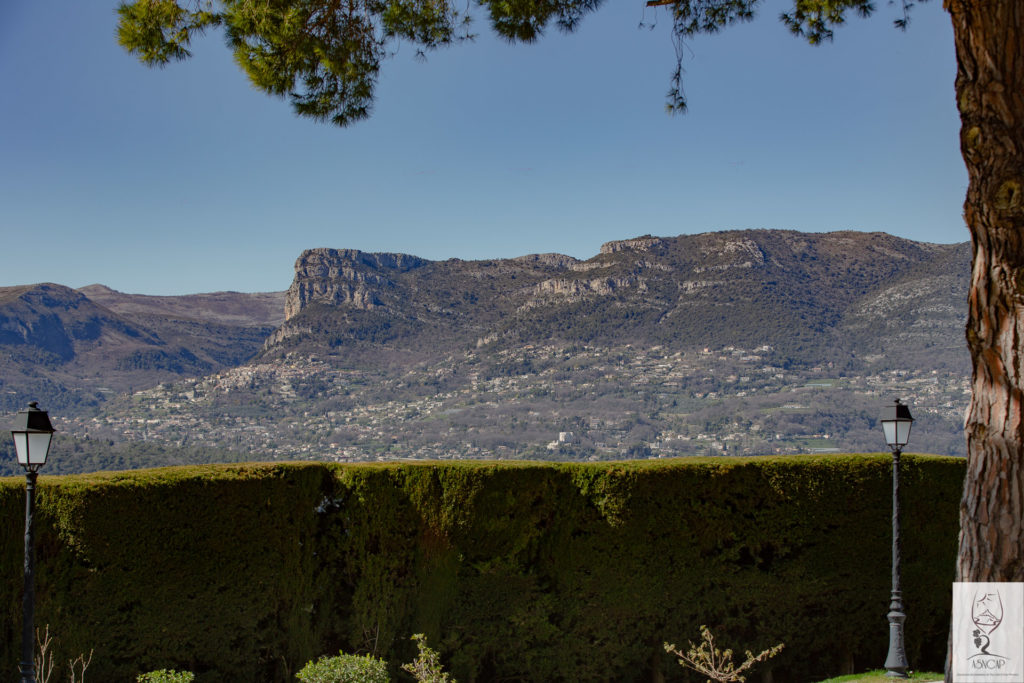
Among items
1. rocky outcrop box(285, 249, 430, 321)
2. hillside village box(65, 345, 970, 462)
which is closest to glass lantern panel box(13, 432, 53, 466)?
hillside village box(65, 345, 970, 462)

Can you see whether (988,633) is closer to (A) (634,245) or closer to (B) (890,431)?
(B) (890,431)

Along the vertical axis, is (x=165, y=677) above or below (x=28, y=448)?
below

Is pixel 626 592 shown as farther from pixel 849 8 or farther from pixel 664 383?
pixel 664 383

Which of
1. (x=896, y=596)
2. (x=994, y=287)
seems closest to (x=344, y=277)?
(x=896, y=596)

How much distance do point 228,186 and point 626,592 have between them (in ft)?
193

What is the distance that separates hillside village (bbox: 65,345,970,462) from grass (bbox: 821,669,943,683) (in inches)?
2128

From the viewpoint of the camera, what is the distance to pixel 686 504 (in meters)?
6.61

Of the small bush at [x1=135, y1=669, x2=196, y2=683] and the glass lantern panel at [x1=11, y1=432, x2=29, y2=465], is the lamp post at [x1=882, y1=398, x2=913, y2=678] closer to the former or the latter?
the small bush at [x1=135, y1=669, x2=196, y2=683]

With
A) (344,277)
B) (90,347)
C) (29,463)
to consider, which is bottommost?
(29,463)

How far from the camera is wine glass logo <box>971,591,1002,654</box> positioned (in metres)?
3.25

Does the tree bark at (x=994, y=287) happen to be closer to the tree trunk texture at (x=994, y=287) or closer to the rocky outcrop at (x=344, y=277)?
the tree trunk texture at (x=994, y=287)

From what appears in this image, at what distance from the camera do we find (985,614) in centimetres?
329

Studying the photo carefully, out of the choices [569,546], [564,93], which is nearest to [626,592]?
[569,546]

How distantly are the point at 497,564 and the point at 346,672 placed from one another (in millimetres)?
1681
